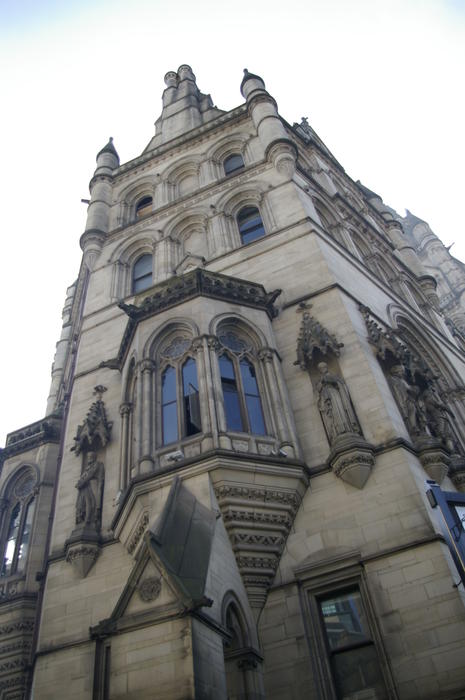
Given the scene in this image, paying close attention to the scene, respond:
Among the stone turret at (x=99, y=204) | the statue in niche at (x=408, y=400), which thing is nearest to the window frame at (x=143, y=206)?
the stone turret at (x=99, y=204)

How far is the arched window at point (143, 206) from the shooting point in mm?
22484

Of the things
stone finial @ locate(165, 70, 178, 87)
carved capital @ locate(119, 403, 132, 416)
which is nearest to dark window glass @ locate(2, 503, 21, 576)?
carved capital @ locate(119, 403, 132, 416)

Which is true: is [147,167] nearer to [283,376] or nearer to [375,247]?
[375,247]

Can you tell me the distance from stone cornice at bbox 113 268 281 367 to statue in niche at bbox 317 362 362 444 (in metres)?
2.63

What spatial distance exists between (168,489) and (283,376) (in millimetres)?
3657

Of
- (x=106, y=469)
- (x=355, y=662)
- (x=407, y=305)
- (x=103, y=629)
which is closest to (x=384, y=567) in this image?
(x=355, y=662)

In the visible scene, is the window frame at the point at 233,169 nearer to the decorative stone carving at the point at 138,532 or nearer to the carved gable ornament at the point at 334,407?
the carved gable ornament at the point at 334,407

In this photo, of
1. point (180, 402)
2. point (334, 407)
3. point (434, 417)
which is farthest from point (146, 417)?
point (434, 417)

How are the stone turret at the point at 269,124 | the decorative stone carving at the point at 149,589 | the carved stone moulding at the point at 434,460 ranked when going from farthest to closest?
the stone turret at the point at 269,124 < the carved stone moulding at the point at 434,460 < the decorative stone carving at the point at 149,589

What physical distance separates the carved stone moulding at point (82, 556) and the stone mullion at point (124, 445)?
1217 millimetres

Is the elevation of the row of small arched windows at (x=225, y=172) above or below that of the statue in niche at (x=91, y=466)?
above

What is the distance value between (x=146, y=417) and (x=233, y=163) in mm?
13279

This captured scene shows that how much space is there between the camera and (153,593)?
7613 millimetres

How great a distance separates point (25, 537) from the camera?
16.2 m
